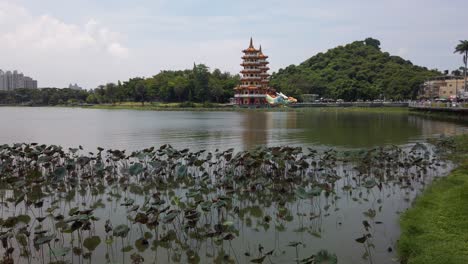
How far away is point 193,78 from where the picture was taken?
110062 millimetres

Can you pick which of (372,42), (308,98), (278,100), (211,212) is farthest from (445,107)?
(372,42)

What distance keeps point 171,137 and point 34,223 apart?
69.5ft

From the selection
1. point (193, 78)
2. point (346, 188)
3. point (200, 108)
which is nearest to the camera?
point (346, 188)

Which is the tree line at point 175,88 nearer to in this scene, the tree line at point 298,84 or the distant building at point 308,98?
the tree line at point 298,84

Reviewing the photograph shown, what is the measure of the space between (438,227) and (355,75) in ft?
441

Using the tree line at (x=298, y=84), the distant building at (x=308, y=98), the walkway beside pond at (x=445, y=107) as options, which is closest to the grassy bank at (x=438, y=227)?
the walkway beside pond at (x=445, y=107)

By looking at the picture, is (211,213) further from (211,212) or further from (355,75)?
(355,75)

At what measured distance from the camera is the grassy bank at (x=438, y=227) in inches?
316

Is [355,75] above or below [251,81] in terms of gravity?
above

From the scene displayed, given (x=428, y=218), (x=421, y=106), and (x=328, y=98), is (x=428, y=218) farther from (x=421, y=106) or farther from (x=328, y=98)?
(x=328, y=98)

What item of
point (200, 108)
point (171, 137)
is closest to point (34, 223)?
point (171, 137)

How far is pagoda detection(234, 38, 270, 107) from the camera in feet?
332

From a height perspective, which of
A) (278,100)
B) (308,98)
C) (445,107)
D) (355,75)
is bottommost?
(445,107)

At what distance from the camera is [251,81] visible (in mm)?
101375
